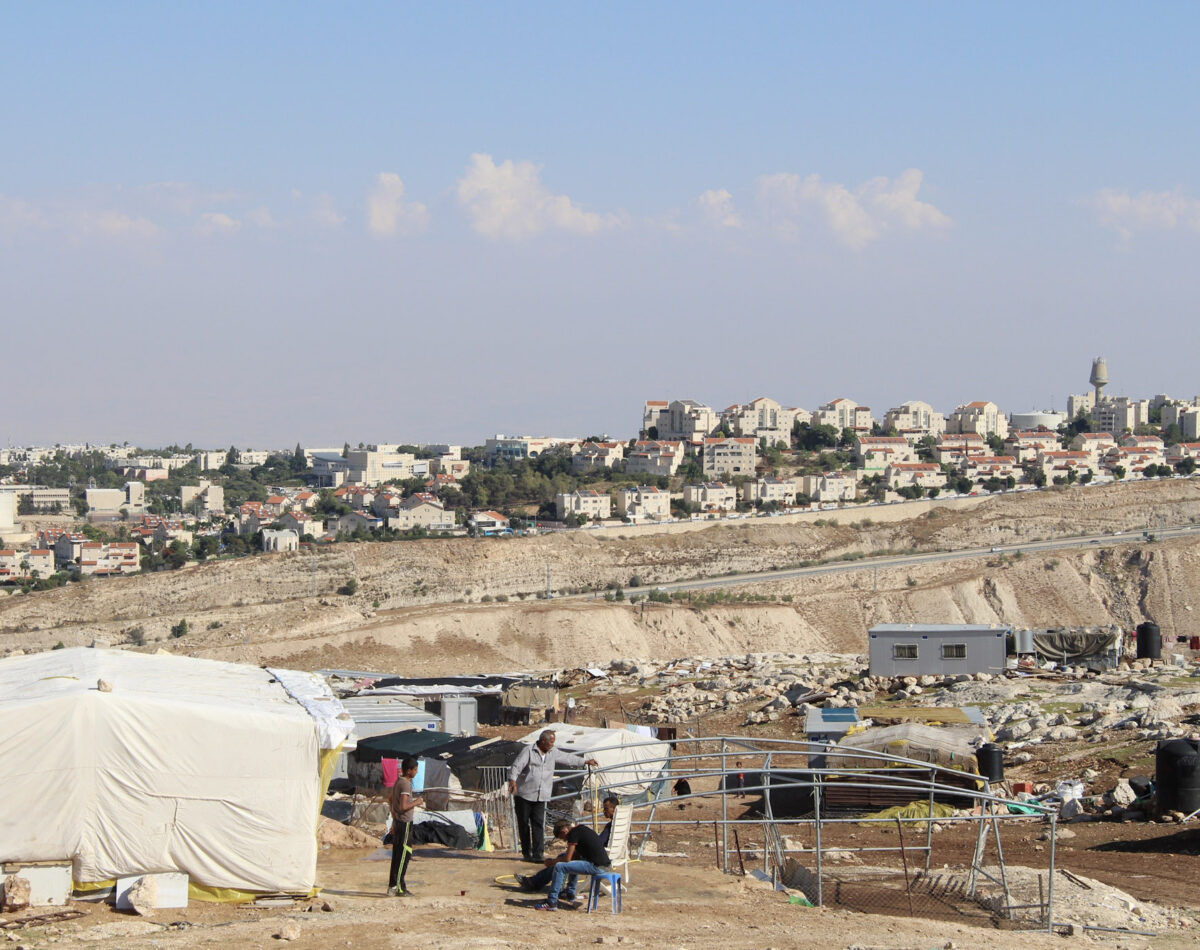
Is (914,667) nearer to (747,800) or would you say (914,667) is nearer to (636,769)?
(747,800)

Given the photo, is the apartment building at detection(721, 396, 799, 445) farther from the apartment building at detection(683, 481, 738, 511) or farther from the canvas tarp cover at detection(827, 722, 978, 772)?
the canvas tarp cover at detection(827, 722, 978, 772)

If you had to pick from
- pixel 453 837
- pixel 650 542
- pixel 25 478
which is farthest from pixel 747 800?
pixel 25 478

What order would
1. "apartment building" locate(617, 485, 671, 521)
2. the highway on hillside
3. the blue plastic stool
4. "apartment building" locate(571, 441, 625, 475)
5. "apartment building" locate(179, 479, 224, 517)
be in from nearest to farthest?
the blue plastic stool, the highway on hillside, "apartment building" locate(617, 485, 671, 521), "apartment building" locate(571, 441, 625, 475), "apartment building" locate(179, 479, 224, 517)

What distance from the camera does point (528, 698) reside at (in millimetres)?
28938

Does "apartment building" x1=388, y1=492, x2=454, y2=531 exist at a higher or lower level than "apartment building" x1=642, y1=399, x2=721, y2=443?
lower

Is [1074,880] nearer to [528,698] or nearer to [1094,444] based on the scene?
[528,698]

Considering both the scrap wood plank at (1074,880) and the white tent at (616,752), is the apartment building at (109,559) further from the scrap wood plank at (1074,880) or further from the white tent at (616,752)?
the scrap wood plank at (1074,880)

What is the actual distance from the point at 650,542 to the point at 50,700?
72.6m

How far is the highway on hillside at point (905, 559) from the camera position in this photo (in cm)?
7112

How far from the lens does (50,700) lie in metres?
9.90

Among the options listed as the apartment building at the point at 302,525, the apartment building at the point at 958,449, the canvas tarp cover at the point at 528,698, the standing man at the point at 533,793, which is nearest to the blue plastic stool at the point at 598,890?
the standing man at the point at 533,793

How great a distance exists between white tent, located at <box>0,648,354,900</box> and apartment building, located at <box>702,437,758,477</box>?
348 ft

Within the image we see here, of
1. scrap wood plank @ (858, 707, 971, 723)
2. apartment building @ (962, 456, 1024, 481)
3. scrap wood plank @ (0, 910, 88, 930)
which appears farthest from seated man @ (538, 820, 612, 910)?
apartment building @ (962, 456, 1024, 481)

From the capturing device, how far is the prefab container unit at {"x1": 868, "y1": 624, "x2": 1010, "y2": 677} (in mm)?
29766
